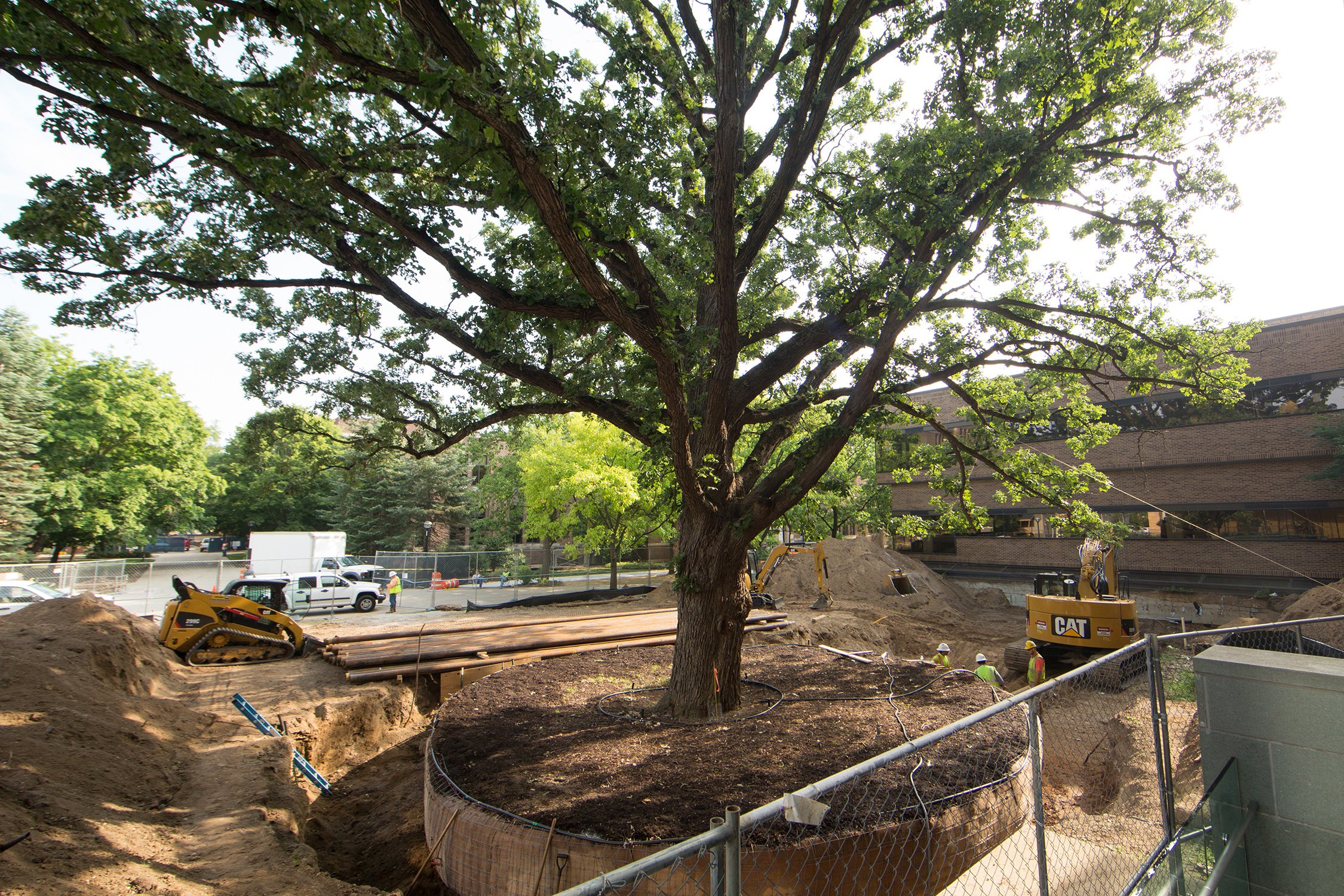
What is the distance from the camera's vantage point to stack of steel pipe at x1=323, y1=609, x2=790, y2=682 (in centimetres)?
1207

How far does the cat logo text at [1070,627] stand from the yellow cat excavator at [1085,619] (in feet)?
0.04

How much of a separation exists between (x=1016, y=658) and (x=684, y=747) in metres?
12.2

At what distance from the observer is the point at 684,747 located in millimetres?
7082

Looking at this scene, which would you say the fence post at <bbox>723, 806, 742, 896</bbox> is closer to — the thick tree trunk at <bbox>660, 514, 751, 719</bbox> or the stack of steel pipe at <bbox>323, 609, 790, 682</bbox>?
the thick tree trunk at <bbox>660, 514, 751, 719</bbox>

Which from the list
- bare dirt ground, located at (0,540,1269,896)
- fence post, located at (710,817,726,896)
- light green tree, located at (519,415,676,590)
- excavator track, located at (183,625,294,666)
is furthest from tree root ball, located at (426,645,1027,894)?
light green tree, located at (519,415,676,590)

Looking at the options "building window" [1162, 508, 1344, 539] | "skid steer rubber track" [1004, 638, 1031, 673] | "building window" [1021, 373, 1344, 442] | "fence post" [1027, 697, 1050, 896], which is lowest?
"skid steer rubber track" [1004, 638, 1031, 673]

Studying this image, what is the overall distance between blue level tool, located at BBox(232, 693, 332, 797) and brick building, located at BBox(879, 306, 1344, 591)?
18.0 metres

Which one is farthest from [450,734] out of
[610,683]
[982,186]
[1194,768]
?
[982,186]

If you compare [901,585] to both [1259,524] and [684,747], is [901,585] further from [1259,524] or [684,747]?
[684,747]

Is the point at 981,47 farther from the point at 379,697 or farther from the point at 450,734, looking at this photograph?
the point at 379,697

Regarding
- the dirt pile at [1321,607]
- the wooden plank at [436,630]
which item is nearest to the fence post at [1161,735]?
the wooden plank at [436,630]

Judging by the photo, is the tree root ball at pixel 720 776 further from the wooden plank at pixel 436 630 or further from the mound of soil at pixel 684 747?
the wooden plank at pixel 436 630

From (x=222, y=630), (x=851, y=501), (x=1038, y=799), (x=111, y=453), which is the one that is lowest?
(x=222, y=630)

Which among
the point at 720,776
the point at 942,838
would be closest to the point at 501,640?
the point at 720,776
